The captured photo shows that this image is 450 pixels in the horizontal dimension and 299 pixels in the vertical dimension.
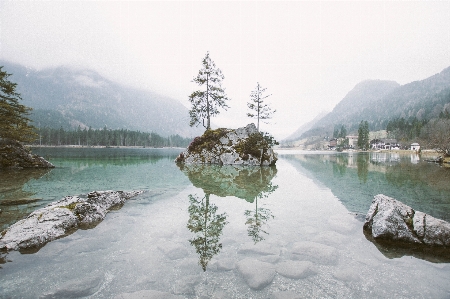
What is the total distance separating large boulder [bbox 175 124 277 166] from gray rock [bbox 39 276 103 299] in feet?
118

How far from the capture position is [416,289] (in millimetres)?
5648

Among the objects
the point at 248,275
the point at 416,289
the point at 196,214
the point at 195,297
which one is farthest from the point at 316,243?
the point at 196,214

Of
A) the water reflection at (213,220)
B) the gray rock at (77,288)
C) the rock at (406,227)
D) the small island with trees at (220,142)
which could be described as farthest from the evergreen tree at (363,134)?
the gray rock at (77,288)

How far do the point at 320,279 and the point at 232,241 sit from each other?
3.34 meters

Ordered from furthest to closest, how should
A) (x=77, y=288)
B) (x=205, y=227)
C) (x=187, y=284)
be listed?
(x=205, y=227) < (x=187, y=284) < (x=77, y=288)

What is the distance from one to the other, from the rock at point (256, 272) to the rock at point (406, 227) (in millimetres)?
5530

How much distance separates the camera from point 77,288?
5566 millimetres

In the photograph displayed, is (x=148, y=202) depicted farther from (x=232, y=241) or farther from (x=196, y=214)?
(x=232, y=241)

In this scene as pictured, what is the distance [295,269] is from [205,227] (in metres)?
4.49

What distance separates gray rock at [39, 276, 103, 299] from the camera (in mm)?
5297

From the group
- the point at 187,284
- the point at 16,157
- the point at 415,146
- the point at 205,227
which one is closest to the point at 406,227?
the point at 205,227

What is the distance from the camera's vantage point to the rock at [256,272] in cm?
580

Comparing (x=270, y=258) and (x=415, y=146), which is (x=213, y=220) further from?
(x=415, y=146)

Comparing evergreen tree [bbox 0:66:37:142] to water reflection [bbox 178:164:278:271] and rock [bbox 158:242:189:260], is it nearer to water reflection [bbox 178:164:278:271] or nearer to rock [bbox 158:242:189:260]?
water reflection [bbox 178:164:278:271]
